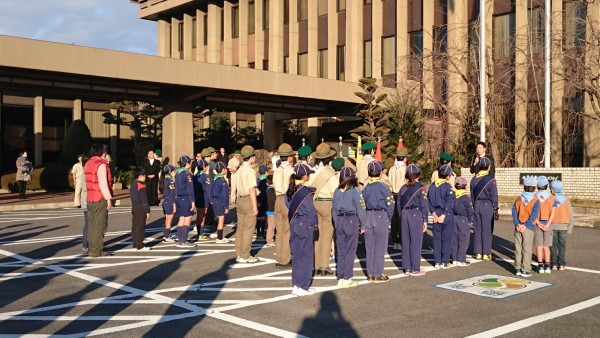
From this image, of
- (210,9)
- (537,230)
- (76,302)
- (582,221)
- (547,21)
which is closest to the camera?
(76,302)

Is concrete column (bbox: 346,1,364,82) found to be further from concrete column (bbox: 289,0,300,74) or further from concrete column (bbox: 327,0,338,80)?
Answer: concrete column (bbox: 289,0,300,74)

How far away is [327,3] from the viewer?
41.1 meters

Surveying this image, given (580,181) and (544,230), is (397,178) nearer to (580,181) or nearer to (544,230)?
(544,230)

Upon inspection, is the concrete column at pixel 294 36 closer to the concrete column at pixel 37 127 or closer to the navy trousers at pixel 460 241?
the concrete column at pixel 37 127

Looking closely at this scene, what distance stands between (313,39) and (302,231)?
113ft

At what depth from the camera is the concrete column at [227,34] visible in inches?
1919

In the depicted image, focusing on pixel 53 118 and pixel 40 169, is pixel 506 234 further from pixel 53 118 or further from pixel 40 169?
pixel 53 118

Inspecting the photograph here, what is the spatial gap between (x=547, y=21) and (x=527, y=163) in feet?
25.5

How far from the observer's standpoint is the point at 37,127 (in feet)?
135

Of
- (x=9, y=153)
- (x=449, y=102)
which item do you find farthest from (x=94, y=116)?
(x=449, y=102)

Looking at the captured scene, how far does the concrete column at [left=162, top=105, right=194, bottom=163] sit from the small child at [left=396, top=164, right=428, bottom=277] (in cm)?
2072

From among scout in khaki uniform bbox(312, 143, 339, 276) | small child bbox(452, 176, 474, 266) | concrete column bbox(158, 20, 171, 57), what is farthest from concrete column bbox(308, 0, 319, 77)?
scout in khaki uniform bbox(312, 143, 339, 276)

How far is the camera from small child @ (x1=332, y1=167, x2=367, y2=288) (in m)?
9.32

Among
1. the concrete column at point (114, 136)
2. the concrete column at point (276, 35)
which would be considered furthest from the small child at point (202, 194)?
the concrete column at point (114, 136)
